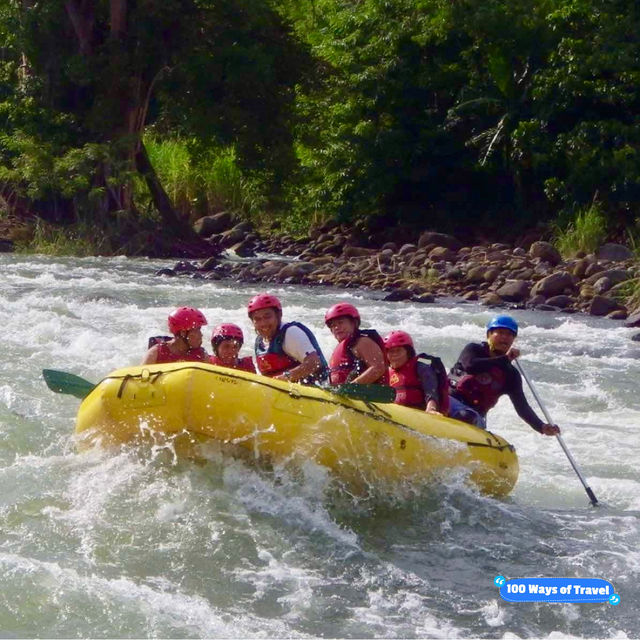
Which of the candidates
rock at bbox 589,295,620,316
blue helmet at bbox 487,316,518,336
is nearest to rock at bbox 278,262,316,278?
rock at bbox 589,295,620,316

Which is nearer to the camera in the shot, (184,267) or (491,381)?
(491,381)

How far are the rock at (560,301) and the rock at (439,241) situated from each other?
5218 millimetres

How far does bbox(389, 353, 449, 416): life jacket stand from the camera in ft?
21.8

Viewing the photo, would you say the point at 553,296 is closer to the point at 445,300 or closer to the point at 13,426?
the point at 445,300

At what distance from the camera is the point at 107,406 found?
6141 millimetres

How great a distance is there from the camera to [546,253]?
18062 millimetres

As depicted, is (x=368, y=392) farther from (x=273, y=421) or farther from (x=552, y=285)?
(x=552, y=285)

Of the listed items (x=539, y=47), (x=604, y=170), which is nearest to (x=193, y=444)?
(x=604, y=170)

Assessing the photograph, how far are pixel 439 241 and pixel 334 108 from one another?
12.5ft

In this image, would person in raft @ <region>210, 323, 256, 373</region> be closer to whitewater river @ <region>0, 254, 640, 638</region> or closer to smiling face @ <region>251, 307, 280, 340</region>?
smiling face @ <region>251, 307, 280, 340</region>

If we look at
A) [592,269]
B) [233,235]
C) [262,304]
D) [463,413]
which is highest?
[262,304]

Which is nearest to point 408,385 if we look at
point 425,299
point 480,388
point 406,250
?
point 480,388

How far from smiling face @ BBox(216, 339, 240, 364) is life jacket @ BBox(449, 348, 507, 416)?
1.34 m

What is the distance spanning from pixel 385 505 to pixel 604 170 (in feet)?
45.9
